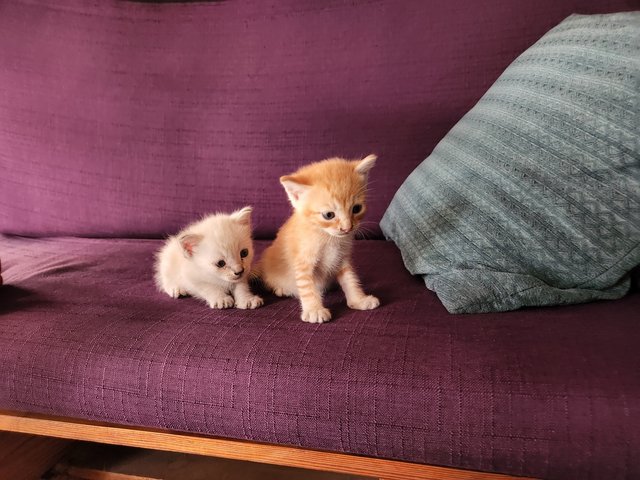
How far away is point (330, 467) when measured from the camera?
2.63ft

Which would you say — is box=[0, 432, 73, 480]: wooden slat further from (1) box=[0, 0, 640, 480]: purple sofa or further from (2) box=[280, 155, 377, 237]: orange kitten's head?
(2) box=[280, 155, 377, 237]: orange kitten's head

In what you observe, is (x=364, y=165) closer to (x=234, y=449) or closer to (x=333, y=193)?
(x=333, y=193)

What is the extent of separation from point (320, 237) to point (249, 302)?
0.66 ft

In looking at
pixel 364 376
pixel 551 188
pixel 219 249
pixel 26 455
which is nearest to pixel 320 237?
pixel 219 249

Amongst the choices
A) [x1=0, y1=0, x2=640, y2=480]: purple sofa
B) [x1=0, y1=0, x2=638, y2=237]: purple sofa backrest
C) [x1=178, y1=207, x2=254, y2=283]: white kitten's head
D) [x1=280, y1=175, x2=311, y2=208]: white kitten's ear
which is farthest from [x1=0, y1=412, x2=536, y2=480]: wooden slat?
[x1=0, y1=0, x2=638, y2=237]: purple sofa backrest

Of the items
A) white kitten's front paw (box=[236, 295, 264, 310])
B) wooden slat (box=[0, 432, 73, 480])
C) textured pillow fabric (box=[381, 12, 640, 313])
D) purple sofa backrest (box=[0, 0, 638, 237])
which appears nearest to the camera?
textured pillow fabric (box=[381, 12, 640, 313])

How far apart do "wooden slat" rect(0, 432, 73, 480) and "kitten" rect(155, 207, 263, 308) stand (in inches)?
20.4

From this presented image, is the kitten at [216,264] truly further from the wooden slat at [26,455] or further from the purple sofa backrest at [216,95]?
the wooden slat at [26,455]

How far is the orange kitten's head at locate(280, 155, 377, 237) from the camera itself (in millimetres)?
962

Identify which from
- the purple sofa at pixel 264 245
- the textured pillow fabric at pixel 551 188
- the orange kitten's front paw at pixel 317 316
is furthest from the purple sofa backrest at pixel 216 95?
the orange kitten's front paw at pixel 317 316

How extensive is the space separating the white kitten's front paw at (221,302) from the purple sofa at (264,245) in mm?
28

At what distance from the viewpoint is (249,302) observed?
103 cm

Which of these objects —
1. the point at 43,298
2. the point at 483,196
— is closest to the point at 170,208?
the point at 43,298

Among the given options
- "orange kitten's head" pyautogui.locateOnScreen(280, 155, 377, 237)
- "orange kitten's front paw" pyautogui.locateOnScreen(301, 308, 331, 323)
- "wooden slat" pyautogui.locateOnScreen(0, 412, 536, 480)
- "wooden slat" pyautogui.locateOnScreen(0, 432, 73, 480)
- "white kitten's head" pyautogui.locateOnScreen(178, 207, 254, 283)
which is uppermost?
"orange kitten's head" pyautogui.locateOnScreen(280, 155, 377, 237)
